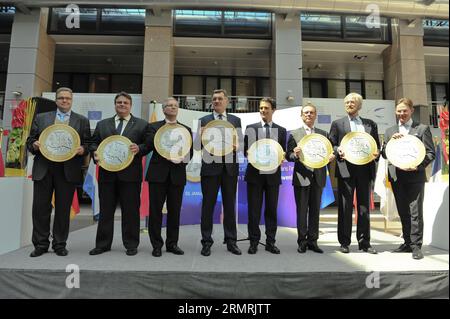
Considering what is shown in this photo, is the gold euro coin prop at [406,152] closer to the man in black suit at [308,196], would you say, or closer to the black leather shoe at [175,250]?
the man in black suit at [308,196]

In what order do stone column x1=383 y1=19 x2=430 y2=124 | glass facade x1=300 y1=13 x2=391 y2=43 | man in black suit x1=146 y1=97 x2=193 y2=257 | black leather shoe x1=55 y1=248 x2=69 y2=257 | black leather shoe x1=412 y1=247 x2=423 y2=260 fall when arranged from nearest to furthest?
black leather shoe x1=412 y1=247 x2=423 y2=260 < black leather shoe x1=55 y1=248 x2=69 y2=257 < man in black suit x1=146 y1=97 x2=193 y2=257 < stone column x1=383 y1=19 x2=430 y2=124 < glass facade x1=300 y1=13 x2=391 y2=43

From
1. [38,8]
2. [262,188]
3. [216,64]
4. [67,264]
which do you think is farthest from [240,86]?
[67,264]

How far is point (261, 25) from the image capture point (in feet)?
32.0

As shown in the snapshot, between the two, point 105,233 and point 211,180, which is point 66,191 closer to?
point 105,233

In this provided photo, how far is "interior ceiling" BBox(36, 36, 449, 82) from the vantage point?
10.1 meters

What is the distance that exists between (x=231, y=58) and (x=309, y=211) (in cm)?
879

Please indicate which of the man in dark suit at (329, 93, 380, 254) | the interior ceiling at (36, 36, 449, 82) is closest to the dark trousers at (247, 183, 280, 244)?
the man in dark suit at (329, 93, 380, 254)

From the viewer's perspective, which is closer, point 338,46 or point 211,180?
point 211,180

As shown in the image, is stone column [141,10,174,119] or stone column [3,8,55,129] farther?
stone column [141,10,174,119]

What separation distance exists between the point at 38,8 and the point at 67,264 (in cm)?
905

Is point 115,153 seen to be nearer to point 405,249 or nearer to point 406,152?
point 406,152

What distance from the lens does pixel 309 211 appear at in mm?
3125

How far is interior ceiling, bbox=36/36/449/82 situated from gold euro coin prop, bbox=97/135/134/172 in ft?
25.0

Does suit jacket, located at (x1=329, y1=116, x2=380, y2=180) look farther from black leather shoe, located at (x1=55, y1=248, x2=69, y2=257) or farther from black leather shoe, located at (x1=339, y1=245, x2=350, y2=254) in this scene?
black leather shoe, located at (x1=55, y1=248, x2=69, y2=257)
